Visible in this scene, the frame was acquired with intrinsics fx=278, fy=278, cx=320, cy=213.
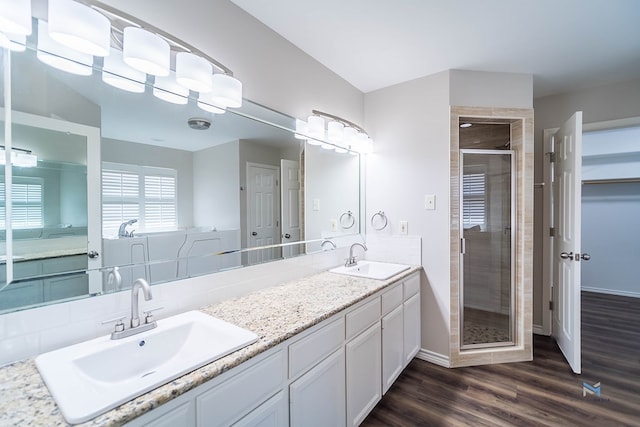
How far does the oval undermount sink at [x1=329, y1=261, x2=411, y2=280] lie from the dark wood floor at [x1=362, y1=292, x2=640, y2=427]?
0.82 m

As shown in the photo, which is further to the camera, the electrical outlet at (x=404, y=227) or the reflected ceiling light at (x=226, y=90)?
the electrical outlet at (x=404, y=227)

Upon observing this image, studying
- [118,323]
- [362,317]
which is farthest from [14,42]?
[362,317]

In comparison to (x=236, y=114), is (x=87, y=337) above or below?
below

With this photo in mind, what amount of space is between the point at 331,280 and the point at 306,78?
1.48 meters

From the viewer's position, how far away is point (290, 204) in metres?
1.96

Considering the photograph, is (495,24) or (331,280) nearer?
(495,24)

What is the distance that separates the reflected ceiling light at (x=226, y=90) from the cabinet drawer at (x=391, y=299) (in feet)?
4.83

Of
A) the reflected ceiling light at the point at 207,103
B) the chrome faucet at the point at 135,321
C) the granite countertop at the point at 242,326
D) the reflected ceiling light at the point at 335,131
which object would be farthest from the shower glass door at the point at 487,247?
the chrome faucet at the point at 135,321

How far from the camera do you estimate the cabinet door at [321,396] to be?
116 cm

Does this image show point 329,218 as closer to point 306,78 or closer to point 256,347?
point 306,78

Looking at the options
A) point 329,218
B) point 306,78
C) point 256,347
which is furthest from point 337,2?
point 256,347

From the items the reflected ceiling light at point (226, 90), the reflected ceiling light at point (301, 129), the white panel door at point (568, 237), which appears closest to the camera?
the reflected ceiling light at point (226, 90)

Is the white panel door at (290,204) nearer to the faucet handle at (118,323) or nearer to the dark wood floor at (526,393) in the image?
the faucet handle at (118,323)

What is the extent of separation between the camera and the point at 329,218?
238cm
